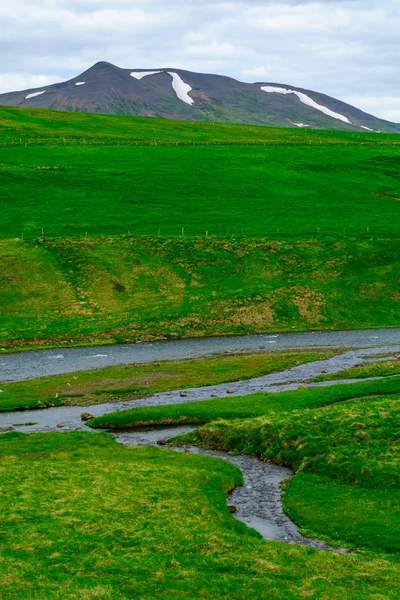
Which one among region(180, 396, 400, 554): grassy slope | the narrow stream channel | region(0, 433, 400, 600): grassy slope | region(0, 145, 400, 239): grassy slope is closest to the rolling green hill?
region(0, 145, 400, 239): grassy slope

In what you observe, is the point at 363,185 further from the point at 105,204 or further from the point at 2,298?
the point at 2,298

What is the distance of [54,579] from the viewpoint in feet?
92.0

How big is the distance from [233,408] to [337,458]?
15043 millimetres

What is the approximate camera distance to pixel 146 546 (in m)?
31.4

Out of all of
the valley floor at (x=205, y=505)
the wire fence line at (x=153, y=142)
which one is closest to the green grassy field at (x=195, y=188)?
the wire fence line at (x=153, y=142)

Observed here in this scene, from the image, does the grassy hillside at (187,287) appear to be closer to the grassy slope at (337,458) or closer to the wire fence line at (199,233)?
the wire fence line at (199,233)

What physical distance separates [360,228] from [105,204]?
1752 inches

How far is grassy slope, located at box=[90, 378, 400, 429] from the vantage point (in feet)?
182

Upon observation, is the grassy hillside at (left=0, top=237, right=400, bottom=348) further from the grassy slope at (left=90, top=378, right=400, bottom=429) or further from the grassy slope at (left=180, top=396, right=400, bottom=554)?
the grassy slope at (left=180, top=396, right=400, bottom=554)

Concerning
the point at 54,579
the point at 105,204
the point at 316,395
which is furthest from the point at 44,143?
the point at 54,579

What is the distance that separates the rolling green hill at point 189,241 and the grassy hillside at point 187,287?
23cm

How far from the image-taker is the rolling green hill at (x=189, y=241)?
92438 millimetres

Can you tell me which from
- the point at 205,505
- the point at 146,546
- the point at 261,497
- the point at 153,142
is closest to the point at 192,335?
the point at 261,497

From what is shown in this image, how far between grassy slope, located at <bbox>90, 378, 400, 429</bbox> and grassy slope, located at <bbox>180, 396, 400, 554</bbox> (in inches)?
127
